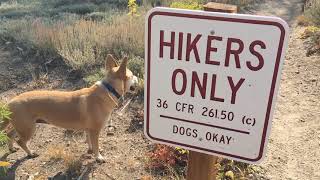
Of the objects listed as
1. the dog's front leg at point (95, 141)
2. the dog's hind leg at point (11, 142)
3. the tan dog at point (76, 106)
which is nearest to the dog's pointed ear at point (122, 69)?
the tan dog at point (76, 106)

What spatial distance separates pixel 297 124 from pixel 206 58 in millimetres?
4255

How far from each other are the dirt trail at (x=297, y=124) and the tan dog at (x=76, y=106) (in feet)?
6.48

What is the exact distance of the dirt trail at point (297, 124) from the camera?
4332 millimetres

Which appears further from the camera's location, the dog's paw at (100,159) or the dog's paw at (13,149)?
the dog's paw at (13,149)

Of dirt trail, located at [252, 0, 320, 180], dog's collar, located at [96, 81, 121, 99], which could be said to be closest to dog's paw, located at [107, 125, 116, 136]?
dog's collar, located at [96, 81, 121, 99]

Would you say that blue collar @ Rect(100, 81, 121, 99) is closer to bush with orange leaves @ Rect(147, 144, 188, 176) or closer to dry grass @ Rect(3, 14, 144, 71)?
bush with orange leaves @ Rect(147, 144, 188, 176)

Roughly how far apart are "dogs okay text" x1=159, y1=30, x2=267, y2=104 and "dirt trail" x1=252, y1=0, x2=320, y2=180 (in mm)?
2957

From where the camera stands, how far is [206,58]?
1.49m

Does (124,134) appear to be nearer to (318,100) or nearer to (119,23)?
(318,100)

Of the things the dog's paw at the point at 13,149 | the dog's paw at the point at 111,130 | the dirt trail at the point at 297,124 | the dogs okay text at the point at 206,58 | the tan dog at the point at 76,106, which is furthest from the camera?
the dog's paw at the point at 111,130

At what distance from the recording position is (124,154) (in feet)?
16.4

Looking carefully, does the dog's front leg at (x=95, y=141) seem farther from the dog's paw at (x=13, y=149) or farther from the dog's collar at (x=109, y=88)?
the dog's paw at (x=13, y=149)

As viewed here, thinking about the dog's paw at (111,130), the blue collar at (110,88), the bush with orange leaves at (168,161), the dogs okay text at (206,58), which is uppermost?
the dogs okay text at (206,58)

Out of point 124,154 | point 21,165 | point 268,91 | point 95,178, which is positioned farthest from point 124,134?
point 268,91
